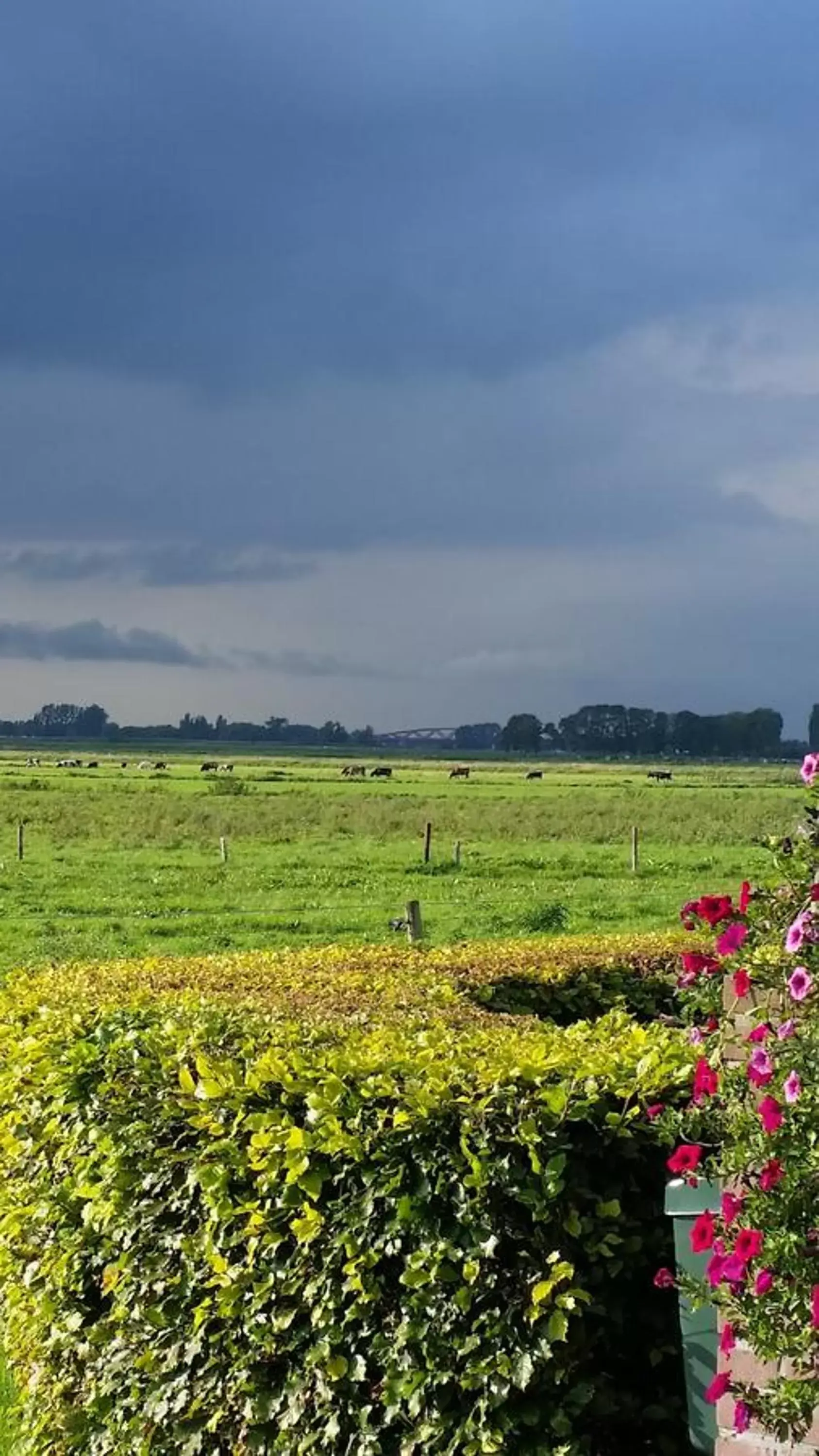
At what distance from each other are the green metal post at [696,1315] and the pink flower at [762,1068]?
898 millimetres

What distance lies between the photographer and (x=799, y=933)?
4.43m

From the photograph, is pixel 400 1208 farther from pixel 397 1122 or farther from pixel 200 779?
pixel 200 779

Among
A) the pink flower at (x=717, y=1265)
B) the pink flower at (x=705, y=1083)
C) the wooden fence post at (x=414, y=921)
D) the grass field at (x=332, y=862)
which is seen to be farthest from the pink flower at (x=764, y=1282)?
the wooden fence post at (x=414, y=921)

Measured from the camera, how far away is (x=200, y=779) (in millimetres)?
97375

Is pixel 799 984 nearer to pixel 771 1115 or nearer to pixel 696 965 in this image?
pixel 771 1115

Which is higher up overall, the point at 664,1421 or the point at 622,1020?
the point at 622,1020

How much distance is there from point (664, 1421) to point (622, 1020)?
Result: 1.98 m

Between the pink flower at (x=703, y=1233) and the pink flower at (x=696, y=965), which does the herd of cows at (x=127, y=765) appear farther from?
the pink flower at (x=703, y=1233)

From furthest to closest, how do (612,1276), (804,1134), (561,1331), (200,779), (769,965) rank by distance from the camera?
(200,779)
(612,1276)
(561,1331)
(769,965)
(804,1134)

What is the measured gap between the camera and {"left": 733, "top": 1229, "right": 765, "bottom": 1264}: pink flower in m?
4.36

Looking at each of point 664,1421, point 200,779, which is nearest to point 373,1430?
point 664,1421

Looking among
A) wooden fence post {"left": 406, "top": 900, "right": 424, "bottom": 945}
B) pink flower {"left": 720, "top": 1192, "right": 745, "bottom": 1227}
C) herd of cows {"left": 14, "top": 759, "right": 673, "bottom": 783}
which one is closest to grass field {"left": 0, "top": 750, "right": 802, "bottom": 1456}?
pink flower {"left": 720, "top": 1192, "right": 745, "bottom": 1227}

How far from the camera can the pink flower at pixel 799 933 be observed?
441 centimetres

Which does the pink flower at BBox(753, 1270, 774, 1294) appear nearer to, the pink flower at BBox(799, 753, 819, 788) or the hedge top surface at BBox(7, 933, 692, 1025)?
the pink flower at BBox(799, 753, 819, 788)
